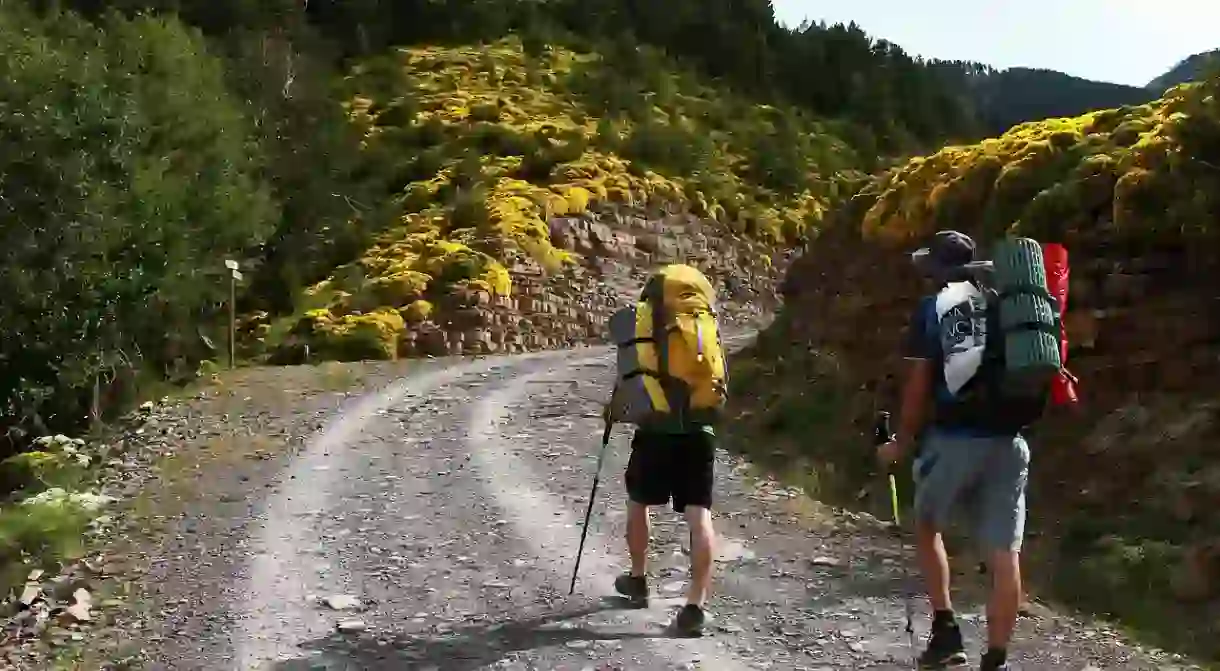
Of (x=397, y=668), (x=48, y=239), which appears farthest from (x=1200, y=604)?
(x=48, y=239)

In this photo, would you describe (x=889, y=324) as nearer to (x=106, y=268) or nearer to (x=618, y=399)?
(x=618, y=399)

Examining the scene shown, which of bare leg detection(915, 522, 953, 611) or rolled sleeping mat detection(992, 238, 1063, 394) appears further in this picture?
bare leg detection(915, 522, 953, 611)

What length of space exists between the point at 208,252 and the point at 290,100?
489 inches

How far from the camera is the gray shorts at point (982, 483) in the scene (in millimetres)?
4453

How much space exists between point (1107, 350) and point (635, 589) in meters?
5.06

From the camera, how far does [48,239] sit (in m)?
17.1

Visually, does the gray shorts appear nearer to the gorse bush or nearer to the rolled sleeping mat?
the rolled sleeping mat

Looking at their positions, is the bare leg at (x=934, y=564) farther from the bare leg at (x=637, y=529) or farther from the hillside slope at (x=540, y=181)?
the hillside slope at (x=540, y=181)

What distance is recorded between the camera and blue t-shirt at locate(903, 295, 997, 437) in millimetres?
4477

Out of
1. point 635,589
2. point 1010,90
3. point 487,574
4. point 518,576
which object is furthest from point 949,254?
point 1010,90

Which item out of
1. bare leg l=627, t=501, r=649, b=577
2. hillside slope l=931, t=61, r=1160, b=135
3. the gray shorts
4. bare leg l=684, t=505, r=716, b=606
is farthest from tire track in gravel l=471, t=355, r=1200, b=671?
hillside slope l=931, t=61, r=1160, b=135

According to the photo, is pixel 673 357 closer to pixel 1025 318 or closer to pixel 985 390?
pixel 985 390

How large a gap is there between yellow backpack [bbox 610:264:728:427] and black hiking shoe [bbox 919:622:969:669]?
4.90 feet

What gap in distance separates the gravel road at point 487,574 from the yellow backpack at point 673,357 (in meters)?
1.24
